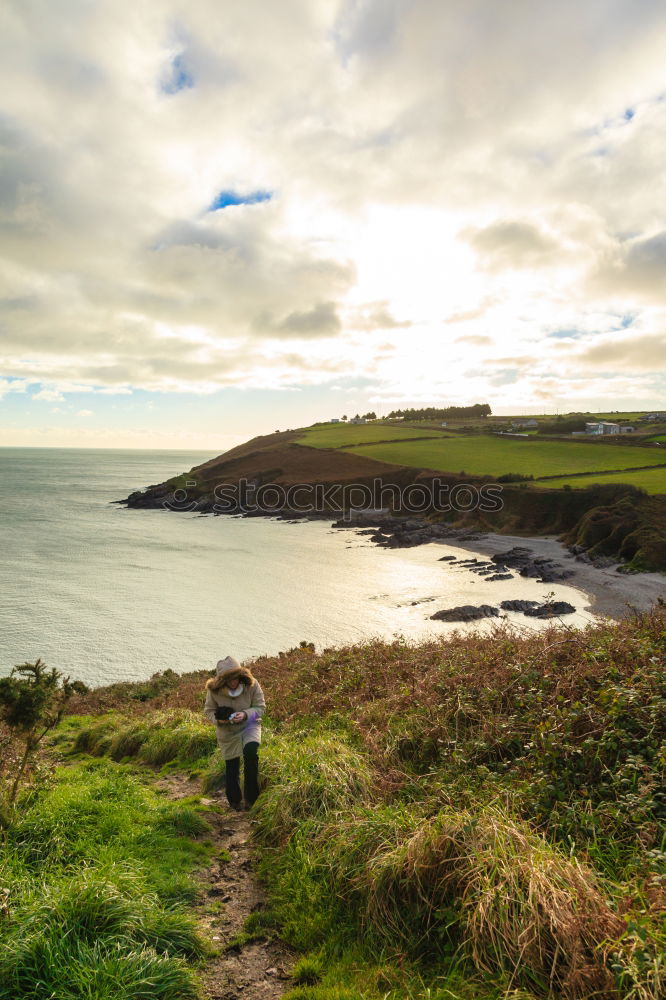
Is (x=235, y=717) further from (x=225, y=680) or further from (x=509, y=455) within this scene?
(x=509, y=455)

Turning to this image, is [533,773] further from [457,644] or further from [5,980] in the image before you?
[457,644]

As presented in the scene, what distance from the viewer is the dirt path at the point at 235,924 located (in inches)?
163

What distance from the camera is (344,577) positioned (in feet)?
125

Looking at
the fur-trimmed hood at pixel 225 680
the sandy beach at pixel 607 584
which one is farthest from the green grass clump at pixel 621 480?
the fur-trimmed hood at pixel 225 680

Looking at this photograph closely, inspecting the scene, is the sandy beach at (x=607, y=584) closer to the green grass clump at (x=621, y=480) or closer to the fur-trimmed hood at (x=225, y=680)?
the green grass clump at (x=621, y=480)

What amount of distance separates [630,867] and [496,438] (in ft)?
303

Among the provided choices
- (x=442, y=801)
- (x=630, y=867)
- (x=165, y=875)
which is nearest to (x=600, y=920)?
(x=630, y=867)

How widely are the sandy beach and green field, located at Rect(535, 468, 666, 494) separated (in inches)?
449

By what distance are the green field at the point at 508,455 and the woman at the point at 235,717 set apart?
55333mm

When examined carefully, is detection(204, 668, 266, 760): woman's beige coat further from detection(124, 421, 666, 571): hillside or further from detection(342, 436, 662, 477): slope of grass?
detection(342, 436, 662, 477): slope of grass

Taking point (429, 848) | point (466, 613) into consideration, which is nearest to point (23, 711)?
point (429, 848)

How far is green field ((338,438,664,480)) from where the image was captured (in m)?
63.2

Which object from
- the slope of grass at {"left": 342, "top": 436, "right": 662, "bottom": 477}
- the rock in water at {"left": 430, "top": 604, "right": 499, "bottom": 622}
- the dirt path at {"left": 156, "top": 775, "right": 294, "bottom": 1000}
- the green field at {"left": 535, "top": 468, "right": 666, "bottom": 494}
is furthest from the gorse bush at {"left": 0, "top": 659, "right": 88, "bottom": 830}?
the slope of grass at {"left": 342, "top": 436, "right": 662, "bottom": 477}

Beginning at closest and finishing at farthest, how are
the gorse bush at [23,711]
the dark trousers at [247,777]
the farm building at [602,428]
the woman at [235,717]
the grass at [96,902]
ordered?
the grass at [96,902] < the gorse bush at [23,711] < the dark trousers at [247,777] < the woman at [235,717] < the farm building at [602,428]
